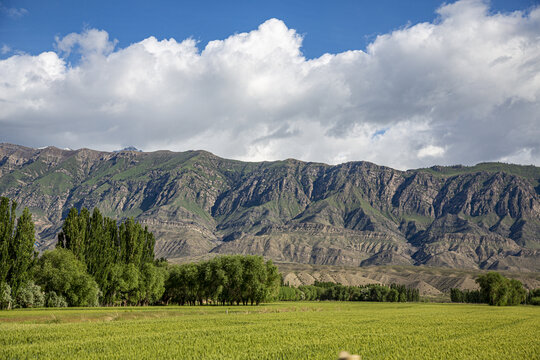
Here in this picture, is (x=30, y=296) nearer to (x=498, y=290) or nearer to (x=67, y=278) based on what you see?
(x=67, y=278)

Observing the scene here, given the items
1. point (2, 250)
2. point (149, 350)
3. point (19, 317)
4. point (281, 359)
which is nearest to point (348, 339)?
point (281, 359)

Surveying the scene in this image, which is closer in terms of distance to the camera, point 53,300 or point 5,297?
point 5,297

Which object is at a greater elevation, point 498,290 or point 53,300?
point 53,300

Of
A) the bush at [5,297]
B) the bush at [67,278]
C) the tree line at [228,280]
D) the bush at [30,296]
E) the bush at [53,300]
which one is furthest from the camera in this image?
the tree line at [228,280]

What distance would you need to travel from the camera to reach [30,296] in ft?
287

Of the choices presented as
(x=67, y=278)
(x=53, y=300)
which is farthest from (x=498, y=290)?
(x=53, y=300)

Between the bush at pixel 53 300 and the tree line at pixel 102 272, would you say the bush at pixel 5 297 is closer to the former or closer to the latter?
the tree line at pixel 102 272

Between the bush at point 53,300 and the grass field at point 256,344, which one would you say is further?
the bush at point 53,300

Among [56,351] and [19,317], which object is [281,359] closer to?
[56,351]

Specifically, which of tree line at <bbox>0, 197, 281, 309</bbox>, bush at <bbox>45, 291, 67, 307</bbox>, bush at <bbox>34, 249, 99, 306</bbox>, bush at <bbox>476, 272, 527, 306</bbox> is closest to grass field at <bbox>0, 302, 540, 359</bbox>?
tree line at <bbox>0, 197, 281, 309</bbox>

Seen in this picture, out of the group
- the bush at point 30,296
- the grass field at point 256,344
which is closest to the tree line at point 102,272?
the bush at point 30,296

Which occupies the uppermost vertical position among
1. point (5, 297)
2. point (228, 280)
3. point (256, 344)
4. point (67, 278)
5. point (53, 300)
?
point (256, 344)

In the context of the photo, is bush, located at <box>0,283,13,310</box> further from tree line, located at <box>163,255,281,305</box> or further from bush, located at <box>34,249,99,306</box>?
tree line, located at <box>163,255,281,305</box>

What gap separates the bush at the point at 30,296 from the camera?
86.4m
